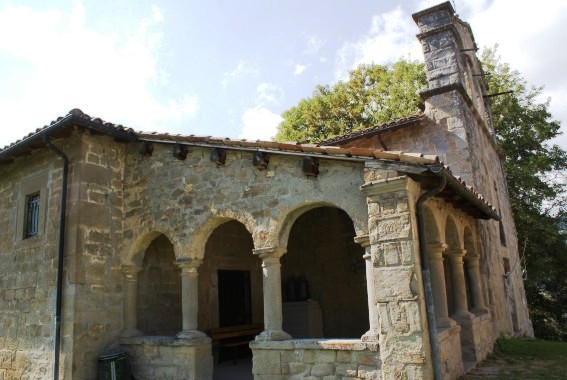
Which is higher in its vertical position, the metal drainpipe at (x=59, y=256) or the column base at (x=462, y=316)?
the metal drainpipe at (x=59, y=256)

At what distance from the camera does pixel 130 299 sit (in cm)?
745

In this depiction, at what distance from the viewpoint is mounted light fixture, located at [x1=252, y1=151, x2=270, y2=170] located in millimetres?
6215

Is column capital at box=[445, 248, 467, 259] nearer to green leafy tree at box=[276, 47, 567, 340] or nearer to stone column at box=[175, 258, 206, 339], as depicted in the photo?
stone column at box=[175, 258, 206, 339]

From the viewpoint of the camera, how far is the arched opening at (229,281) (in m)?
8.52

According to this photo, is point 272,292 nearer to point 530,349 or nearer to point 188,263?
point 188,263

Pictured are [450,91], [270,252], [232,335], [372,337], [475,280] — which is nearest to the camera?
[372,337]

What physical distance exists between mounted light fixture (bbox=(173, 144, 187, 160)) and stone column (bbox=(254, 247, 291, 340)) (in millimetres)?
2090

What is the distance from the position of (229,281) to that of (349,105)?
14.3 meters

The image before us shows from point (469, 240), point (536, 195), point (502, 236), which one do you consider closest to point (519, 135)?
point (536, 195)

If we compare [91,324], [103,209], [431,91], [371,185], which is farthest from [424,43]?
[91,324]

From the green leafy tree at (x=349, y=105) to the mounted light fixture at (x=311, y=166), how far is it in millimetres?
14986

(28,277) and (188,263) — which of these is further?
(28,277)

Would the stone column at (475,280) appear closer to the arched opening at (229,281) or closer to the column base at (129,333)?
the arched opening at (229,281)

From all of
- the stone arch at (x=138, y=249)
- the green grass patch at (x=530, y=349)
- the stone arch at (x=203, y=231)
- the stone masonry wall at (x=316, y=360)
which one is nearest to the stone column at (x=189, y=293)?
the stone arch at (x=203, y=231)
